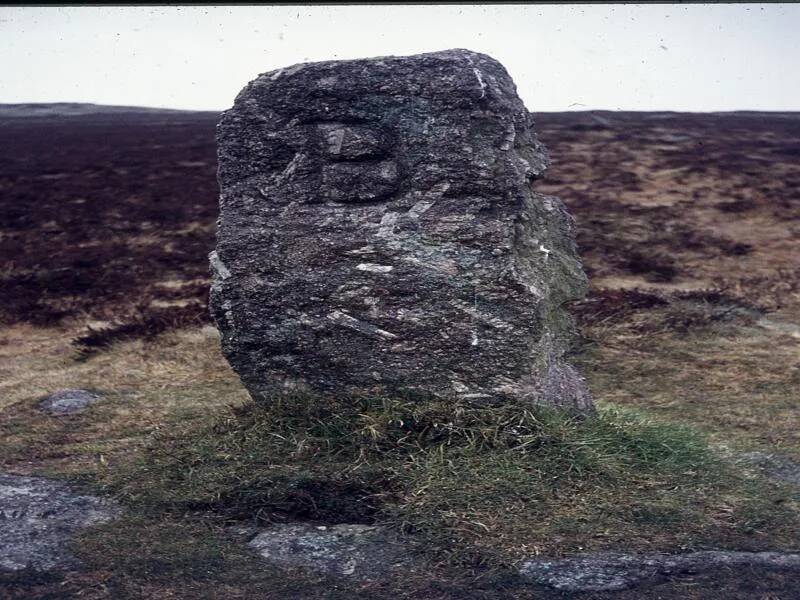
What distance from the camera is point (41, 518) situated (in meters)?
4.18

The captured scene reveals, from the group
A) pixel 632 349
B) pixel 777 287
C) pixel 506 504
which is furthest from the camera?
pixel 777 287

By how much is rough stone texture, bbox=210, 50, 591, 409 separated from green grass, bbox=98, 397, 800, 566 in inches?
7.8

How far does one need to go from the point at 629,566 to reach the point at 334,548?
111cm

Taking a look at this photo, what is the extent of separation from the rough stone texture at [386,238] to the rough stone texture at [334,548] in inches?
38.3

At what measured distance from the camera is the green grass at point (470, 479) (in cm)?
384

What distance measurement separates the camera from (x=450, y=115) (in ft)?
15.5

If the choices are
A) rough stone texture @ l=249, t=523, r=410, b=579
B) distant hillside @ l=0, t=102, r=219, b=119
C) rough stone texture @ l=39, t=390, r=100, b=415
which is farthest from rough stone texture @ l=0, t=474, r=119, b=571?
distant hillside @ l=0, t=102, r=219, b=119

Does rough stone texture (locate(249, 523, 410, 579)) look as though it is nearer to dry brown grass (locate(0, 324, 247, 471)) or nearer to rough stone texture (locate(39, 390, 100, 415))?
dry brown grass (locate(0, 324, 247, 471))

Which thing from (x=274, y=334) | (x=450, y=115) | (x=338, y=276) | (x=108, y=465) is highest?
(x=450, y=115)

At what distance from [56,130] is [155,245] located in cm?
880

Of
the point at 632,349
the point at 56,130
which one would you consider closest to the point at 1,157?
the point at 56,130

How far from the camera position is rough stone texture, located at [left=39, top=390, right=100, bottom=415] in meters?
5.86

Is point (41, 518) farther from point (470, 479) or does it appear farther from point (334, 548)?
point (470, 479)

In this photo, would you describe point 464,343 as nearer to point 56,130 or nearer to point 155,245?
point 155,245
